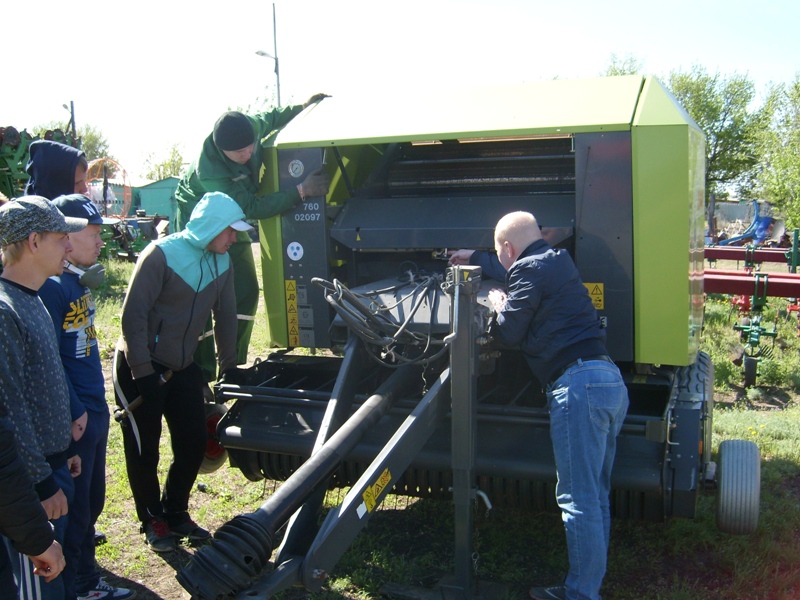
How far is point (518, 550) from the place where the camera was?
152 inches

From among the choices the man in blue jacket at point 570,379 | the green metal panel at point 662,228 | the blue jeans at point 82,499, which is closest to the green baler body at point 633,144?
the green metal panel at point 662,228

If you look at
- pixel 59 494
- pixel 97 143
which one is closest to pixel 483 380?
pixel 59 494

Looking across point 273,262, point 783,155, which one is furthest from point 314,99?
point 783,155

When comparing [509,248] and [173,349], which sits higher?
[509,248]

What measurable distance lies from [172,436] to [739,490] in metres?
2.76

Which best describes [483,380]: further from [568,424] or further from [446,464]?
[568,424]

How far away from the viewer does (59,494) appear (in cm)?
241

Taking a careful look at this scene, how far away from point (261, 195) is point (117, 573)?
6.97 ft

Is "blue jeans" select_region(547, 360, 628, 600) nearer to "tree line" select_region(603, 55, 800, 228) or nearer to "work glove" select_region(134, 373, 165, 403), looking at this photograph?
"work glove" select_region(134, 373, 165, 403)

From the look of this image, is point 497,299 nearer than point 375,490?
No

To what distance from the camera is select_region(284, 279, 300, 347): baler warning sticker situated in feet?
13.9

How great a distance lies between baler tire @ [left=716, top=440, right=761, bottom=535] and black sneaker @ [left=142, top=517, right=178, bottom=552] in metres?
2.67

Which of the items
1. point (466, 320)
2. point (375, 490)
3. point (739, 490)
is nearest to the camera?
point (375, 490)

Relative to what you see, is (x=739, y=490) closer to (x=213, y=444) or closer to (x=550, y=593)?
(x=550, y=593)
